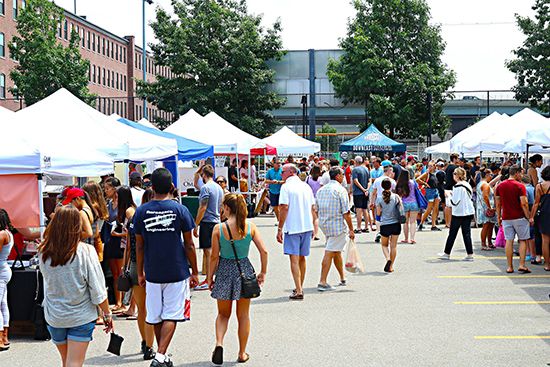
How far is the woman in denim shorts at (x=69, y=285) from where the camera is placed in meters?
6.07

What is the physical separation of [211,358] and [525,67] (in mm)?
41212

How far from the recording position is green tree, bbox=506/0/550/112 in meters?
43.8

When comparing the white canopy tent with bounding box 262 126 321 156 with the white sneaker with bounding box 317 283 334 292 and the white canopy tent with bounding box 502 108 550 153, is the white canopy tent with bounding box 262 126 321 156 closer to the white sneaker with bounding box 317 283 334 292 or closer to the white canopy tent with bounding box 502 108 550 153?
the white canopy tent with bounding box 502 108 550 153

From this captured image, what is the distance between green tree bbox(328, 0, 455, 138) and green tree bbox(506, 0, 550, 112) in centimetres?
543

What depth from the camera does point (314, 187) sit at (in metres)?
21.0

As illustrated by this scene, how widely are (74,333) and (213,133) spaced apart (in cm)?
1842

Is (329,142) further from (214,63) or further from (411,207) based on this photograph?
(411,207)

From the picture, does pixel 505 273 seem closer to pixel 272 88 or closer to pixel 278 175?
pixel 278 175

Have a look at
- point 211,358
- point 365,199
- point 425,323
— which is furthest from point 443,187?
point 211,358

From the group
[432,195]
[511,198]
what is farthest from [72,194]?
[432,195]

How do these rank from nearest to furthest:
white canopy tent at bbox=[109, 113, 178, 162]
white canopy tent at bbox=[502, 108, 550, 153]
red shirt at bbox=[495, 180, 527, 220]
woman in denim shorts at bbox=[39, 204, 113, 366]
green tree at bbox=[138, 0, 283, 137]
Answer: woman in denim shorts at bbox=[39, 204, 113, 366] < red shirt at bbox=[495, 180, 527, 220] < white canopy tent at bbox=[109, 113, 178, 162] < white canopy tent at bbox=[502, 108, 550, 153] < green tree at bbox=[138, 0, 283, 137]

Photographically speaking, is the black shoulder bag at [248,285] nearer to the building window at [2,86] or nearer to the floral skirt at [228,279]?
the floral skirt at [228,279]

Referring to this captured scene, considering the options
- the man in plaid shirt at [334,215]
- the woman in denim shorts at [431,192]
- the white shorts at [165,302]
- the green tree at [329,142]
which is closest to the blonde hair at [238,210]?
the white shorts at [165,302]

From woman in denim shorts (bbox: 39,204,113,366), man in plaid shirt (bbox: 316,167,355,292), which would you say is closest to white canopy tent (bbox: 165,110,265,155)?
man in plaid shirt (bbox: 316,167,355,292)
